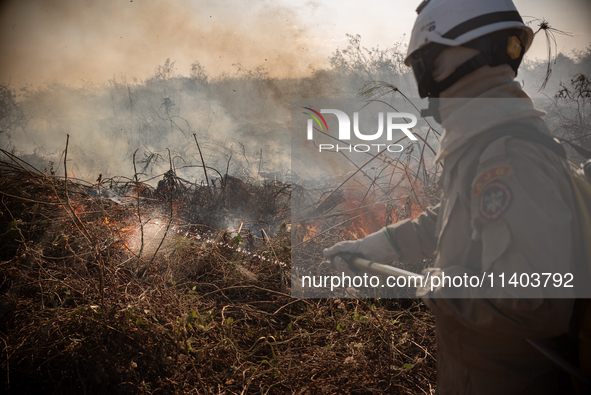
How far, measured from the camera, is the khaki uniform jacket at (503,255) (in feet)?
3.18

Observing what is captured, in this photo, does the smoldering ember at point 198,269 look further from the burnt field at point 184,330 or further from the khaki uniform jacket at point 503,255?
the khaki uniform jacket at point 503,255

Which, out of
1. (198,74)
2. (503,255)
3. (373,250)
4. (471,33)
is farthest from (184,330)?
(198,74)

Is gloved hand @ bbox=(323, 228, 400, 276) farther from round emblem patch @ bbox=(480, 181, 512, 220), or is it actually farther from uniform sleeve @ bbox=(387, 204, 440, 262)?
round emblem patch @ bbox=(480, 181, 512, 220)

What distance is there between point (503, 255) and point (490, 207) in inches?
6.2

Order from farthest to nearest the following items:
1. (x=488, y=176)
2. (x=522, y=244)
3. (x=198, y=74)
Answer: (x=198, y=74)
(x=488, y=176)
(x=522, y=244)

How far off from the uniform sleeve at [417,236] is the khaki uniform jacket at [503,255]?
41 centimetres

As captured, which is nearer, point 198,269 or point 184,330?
point 184,330

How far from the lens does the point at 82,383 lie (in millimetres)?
1930

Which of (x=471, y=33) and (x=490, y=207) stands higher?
(x=471, y=33)

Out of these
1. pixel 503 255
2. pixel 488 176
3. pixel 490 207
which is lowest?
pixel 503 255

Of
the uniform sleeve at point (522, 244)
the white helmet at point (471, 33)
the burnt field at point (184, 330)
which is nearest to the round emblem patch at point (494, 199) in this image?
the uniform sleeve at point (522, 244)

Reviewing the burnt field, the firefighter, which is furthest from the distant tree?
the firefighter

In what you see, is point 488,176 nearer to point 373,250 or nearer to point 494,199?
point 494,199

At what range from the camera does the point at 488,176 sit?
1079 mm
